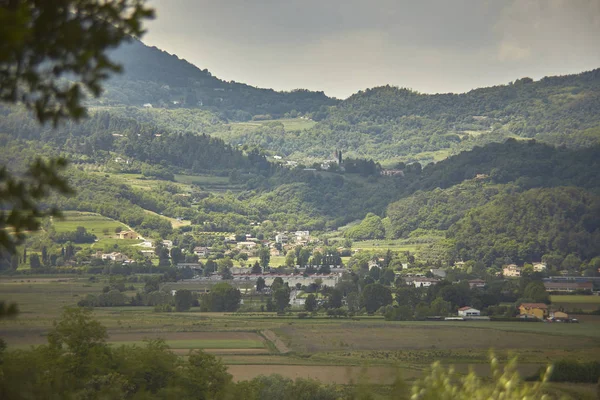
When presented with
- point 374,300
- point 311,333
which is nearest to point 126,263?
point 374,300

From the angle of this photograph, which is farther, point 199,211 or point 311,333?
point 199,211

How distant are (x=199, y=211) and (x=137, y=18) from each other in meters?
108

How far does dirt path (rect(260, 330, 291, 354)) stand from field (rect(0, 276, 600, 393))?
0.05 metres

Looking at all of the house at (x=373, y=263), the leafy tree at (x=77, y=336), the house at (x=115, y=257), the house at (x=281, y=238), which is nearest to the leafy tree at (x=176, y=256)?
the house at (x=115, y=257)

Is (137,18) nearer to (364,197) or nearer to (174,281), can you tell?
(174,281)

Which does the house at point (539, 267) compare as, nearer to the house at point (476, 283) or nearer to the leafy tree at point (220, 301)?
the house at point (476, 283)

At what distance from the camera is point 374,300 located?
205 ft

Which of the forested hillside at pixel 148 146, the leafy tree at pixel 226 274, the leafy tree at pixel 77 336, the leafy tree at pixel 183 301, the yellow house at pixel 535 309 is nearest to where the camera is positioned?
the leafy tree at pixel 77 336

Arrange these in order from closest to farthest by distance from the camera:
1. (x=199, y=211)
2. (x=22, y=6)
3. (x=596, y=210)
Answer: (x=22, y=6)
(x=596, y=210)
(x=199, y=211)

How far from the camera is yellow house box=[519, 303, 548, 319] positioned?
57.3 meters

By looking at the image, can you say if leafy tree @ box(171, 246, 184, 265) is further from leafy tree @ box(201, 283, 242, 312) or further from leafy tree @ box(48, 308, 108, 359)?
leafy tree @ box(48, 308, 108, 359)

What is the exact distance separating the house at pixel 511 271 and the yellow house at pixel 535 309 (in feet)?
74.1

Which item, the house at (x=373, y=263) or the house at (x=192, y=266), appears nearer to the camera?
the house at (x=192, y=266)

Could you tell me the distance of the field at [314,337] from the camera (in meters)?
39.0
